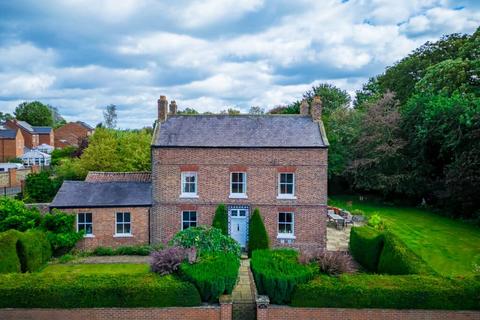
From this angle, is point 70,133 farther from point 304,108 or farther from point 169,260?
point 169,260

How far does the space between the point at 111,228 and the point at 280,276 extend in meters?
14.4

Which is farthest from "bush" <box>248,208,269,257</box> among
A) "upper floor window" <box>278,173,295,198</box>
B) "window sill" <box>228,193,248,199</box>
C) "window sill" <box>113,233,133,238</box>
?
"window sill" <box>113,233,133,238</box>

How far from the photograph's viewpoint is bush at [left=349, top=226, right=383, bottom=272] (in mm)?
21025

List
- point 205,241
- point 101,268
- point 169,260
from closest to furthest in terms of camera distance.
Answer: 1. point 169,260
2. point 205,241
3. point 101,268

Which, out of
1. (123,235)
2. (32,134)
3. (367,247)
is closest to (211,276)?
(367,247)

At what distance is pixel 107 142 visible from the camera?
36969 millimetres

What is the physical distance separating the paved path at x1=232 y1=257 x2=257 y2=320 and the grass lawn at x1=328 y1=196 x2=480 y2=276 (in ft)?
32.7

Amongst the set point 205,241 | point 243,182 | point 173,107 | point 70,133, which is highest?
point 70,133

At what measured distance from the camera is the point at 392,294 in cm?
1471

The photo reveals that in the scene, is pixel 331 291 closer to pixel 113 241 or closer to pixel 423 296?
pixel 423 296

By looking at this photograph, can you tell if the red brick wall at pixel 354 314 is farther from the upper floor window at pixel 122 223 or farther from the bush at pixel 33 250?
the upper floor window at pixel 122 223

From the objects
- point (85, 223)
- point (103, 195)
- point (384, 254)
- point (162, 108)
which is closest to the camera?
point (384, 254)

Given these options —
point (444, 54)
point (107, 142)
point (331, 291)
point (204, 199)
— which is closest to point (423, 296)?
point (331, 291)

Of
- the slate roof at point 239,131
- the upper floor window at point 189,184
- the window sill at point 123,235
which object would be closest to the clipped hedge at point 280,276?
the upper floor window at point 189,184
